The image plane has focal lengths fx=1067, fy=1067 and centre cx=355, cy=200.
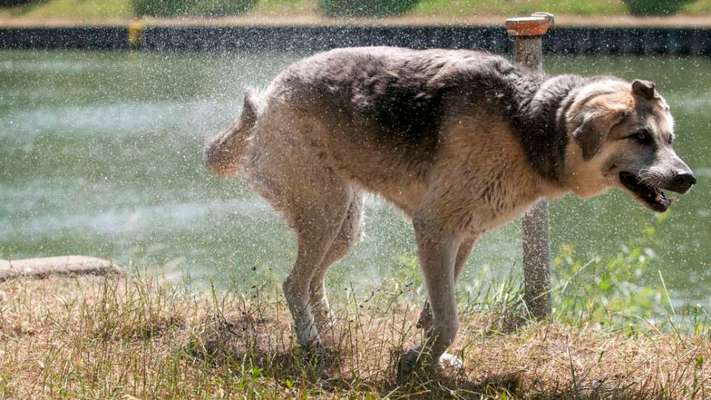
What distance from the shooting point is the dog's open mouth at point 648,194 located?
16.2 feet

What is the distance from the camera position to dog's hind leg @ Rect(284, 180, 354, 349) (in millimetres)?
5707

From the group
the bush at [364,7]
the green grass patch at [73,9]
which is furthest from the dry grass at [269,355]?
the green grass patch at [73,9]

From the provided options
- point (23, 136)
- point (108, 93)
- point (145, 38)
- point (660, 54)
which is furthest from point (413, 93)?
point (145, 38)

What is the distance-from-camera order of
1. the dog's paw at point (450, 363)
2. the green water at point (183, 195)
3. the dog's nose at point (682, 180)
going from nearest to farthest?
the dog's nose at point (682, 180)
the dog's paw at point (450, 363)
the green water at point (183, 195)

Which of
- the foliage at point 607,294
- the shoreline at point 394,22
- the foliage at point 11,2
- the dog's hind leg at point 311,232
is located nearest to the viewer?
the dog's hind leg at point 311,232

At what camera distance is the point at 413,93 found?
17.9ft

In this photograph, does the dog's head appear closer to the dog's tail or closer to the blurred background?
the dog's tail

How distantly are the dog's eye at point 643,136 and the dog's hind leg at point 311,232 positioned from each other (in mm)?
1609

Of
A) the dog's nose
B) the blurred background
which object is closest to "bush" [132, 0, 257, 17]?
the blurred background

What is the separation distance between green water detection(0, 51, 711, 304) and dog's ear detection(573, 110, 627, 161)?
1.37 m

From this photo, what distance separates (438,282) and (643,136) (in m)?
1.22

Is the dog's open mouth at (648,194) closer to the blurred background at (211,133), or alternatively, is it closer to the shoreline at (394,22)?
the blurred background at (211,133)

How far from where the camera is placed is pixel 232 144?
6.07m

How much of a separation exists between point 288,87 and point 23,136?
1069 centimetres
